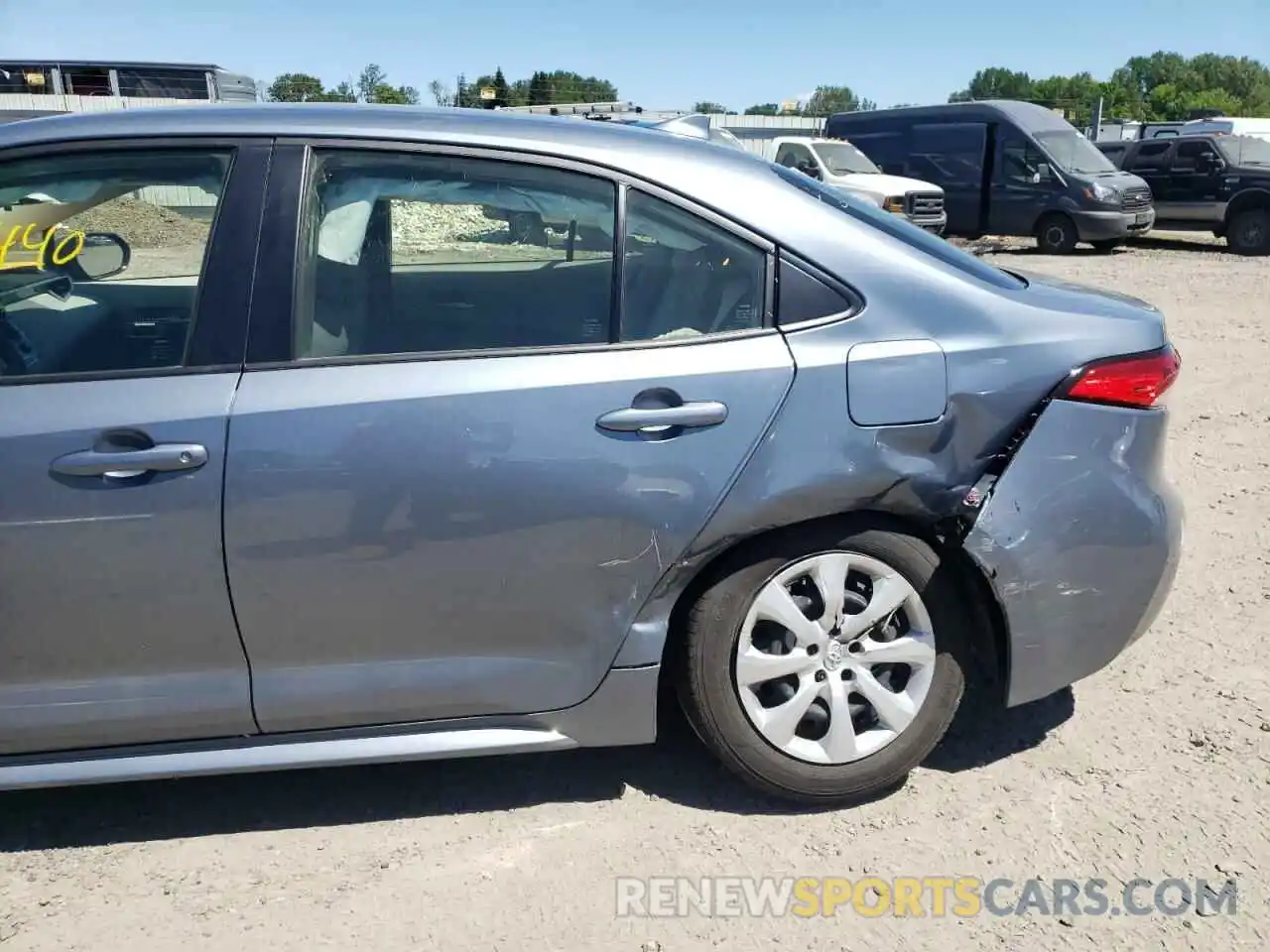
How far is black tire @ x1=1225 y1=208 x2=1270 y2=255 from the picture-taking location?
1697cm

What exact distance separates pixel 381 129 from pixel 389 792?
5.82 ft

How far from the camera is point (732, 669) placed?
2.67 metres

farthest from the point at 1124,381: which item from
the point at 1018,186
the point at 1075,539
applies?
the point at 1018,186

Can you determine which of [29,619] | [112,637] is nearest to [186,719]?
[112,637]

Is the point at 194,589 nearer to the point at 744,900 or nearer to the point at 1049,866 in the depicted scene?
the point at 744,900

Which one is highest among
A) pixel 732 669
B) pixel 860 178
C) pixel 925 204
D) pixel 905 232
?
pixel 905 232

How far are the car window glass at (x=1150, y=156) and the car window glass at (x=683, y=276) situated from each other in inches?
743

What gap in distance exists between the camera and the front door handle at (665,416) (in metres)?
2.46

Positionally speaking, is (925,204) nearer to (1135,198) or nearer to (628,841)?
(1135,198)

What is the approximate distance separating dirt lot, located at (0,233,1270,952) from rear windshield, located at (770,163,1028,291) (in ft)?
4.43

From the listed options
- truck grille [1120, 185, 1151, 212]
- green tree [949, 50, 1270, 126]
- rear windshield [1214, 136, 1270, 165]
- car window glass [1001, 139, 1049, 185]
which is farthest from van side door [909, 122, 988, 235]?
green tree [949, 50, 1270, 126]

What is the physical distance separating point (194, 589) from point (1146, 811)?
2.48 m

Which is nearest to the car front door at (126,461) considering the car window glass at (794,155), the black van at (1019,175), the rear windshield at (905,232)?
the rear windshield at (905,232)

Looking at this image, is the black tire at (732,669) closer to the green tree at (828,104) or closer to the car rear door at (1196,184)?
the car rear door at (1196,184)
